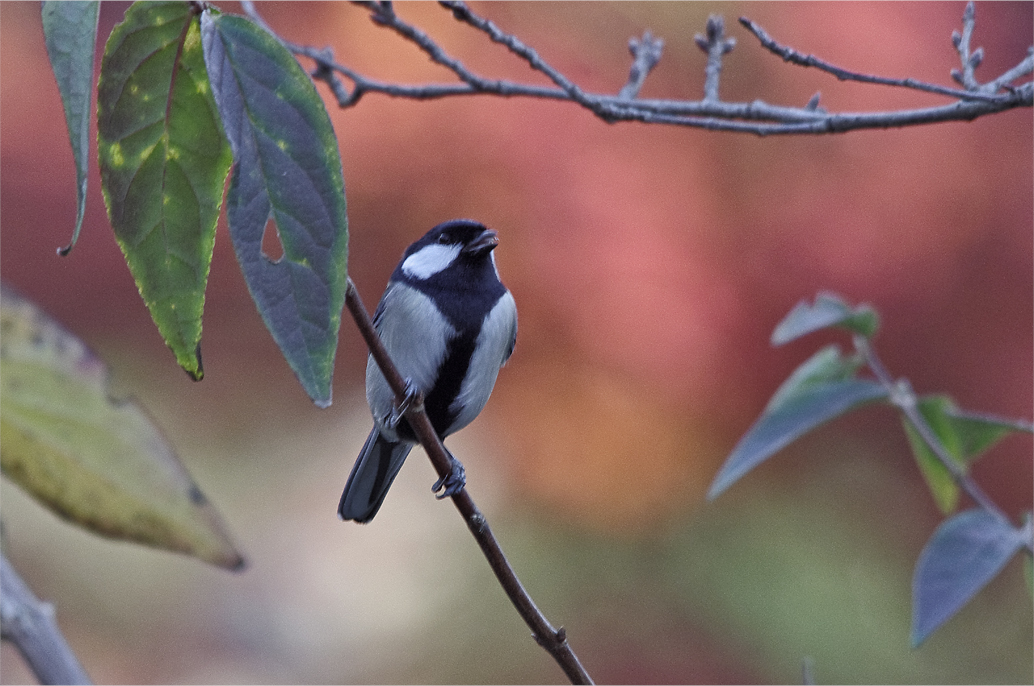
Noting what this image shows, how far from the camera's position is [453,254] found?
131cm

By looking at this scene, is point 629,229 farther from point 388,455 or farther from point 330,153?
point 330,153

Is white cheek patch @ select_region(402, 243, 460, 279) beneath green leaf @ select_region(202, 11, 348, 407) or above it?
above

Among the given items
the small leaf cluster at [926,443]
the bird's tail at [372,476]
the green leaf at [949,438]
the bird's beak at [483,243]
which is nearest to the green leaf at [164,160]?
the small leaf cluster at [926,443]

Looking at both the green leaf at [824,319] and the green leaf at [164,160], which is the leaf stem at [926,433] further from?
the green leaf at [164,160]

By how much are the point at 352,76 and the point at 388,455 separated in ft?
2.11

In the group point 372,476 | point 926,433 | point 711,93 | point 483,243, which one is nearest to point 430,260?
point 483,243

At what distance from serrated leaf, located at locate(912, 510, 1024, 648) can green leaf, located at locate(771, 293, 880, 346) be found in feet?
0.82

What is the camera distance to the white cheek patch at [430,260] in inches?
51.8

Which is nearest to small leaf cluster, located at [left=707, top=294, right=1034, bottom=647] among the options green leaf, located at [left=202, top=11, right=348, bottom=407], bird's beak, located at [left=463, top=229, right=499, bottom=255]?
bird's beak, located at [left=463, top=229, right=499, bottom=255]

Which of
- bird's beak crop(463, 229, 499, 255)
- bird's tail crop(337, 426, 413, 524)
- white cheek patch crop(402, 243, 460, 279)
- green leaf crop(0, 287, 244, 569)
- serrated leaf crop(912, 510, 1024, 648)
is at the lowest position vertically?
serrated leaf crop(912, 510, 1024, 648)

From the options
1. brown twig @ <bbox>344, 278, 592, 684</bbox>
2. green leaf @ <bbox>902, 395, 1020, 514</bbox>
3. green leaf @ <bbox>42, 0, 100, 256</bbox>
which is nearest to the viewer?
green leaf @ <bbox>42, 0, 100, 256</bbox>

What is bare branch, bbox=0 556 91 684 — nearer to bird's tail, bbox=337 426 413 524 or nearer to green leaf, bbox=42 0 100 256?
green leaf, bbox=42 0 100 256

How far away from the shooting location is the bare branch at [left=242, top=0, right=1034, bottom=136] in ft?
2.48

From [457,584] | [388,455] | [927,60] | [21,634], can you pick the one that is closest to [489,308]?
[388,455]
